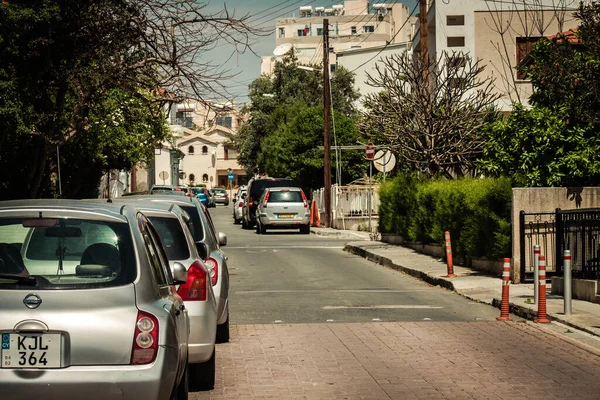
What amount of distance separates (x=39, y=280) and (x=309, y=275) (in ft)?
49.3

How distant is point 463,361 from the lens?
1022 centimetres

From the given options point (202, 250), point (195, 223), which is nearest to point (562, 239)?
point (195, 223)

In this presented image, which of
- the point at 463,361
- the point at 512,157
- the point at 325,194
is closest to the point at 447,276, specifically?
the point at 512,157

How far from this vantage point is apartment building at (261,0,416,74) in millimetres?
125062

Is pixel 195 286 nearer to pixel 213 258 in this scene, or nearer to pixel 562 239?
pixel 213 258

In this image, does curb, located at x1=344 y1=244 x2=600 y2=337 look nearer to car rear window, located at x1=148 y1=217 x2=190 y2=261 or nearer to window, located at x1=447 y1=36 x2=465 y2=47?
car rear window, located at x1=148 y1=217 x2=190 y2=261

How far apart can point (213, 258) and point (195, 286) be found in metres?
1.97

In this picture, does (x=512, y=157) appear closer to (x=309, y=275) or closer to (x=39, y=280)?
(x=309, y=275)

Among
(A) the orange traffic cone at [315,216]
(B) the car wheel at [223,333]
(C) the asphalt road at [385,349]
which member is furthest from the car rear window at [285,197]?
(B) the car wheel at [223,333]

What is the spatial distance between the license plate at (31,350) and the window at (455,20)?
46.2 metres

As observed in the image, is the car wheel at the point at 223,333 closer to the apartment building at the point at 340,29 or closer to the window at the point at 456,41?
the window at the point at 456,41

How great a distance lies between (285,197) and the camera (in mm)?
38750

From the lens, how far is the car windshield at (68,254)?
592 cm

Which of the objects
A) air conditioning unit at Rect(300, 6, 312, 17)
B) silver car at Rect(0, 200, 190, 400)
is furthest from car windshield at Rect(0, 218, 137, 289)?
air conditioning unit at Rect(300, 6, 312, 17)
